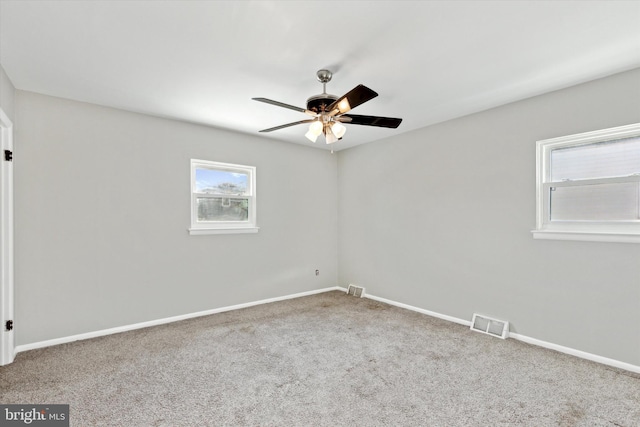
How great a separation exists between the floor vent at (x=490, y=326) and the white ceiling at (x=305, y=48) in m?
2.30

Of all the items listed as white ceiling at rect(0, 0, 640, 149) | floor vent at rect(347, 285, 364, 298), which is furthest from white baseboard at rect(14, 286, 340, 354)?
white ceiling at rect(0, 0, 640, 149)

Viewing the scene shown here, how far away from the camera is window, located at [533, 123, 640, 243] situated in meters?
2.52

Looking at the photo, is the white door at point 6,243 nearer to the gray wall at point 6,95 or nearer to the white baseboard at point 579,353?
the gray wall at point 6,95

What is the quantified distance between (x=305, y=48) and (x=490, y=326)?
322 cm

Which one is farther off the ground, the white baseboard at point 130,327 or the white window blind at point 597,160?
the white window blind at point 597,160

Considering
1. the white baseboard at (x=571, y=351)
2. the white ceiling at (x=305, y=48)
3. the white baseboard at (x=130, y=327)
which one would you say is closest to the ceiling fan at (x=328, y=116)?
the white ceiling at (x=305, y=48)

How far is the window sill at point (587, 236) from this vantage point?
2449 mm

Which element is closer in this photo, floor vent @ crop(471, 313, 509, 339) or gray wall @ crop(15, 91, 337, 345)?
gray wall @ crop(15, 91, 337, 345)

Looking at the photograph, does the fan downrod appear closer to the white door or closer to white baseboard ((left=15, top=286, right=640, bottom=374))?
the white door

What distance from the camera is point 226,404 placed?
6.58 feet

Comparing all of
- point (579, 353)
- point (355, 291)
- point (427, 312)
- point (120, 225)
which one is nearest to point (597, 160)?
point (579, 353)

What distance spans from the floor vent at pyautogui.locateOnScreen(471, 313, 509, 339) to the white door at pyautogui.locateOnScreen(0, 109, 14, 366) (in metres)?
4.37

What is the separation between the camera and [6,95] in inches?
98.7

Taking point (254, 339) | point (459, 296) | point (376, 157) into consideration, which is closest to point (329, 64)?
point (376, 157)
